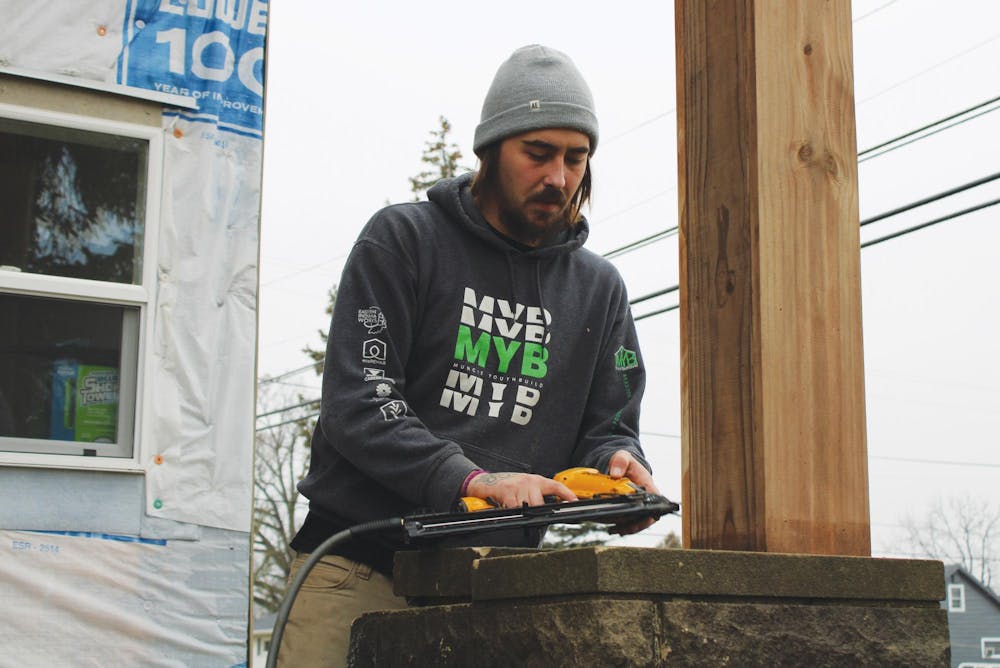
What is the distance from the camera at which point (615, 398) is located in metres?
2.64

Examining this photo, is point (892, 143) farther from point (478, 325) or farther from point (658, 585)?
point (658, 585)

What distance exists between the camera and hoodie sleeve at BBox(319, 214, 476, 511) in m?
2.17

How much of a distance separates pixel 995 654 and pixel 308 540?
2692 centimetres

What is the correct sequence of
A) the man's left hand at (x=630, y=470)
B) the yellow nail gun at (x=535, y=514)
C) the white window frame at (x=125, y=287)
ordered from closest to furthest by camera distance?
the yellow nail gun at (x=535, y=514)
the man's left hand at (x=630, y=470)
the white window frame at (x=125, y=287)

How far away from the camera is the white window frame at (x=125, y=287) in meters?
4.68

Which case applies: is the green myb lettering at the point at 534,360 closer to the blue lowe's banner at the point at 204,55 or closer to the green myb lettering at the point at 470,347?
the green myb lettering at the point at 470,347

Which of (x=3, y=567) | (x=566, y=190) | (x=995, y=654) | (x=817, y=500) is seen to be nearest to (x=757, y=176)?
(x=817, y=500)

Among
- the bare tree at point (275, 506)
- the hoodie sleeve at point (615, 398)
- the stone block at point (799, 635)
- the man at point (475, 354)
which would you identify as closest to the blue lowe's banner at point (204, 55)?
the man at point (475, 354)

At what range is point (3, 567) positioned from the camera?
14.4 ft

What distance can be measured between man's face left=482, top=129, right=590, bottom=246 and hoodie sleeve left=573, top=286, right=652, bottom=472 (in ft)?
→ 0.98

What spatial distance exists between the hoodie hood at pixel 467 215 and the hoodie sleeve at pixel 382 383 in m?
0.17

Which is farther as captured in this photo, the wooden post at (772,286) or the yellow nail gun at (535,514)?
the yellow nail gun at (535,514)

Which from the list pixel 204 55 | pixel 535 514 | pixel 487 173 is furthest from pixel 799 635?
pixel 204 55

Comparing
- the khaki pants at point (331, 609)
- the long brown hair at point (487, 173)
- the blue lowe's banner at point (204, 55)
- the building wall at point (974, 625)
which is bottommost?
the building wall at point (974, 625)
